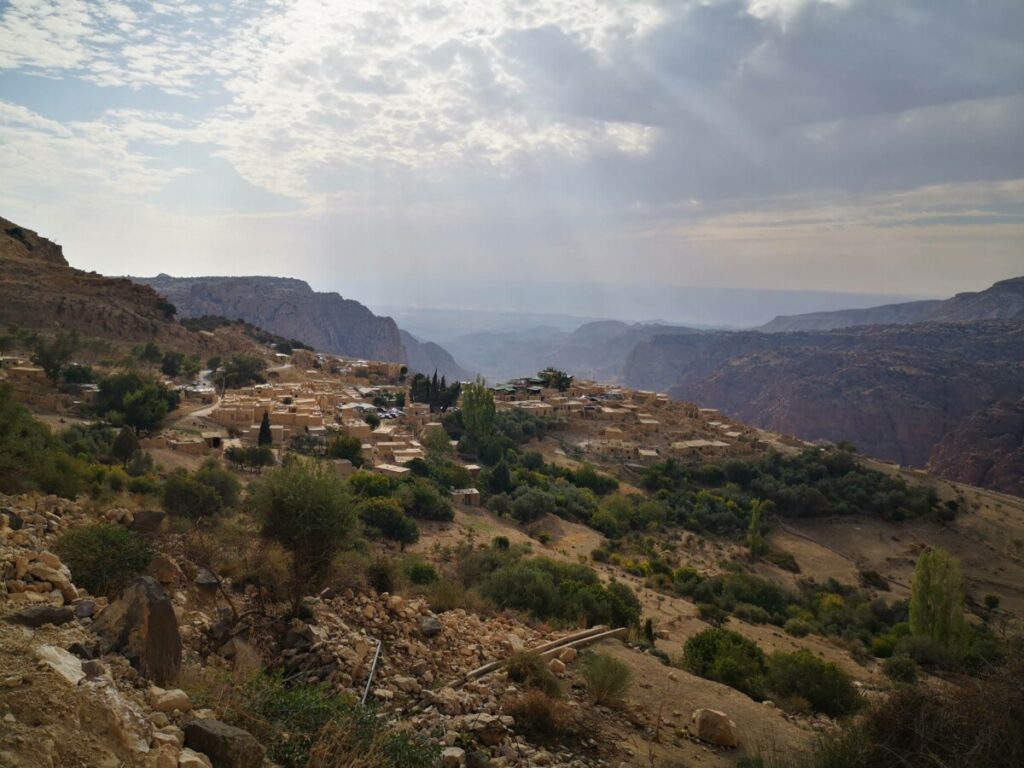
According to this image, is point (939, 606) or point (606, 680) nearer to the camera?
point (606, 680)

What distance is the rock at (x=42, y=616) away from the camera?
535cm

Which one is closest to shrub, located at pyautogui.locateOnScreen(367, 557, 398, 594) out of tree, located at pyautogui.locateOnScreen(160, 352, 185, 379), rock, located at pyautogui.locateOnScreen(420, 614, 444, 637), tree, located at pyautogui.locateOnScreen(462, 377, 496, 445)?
rock, located at pyautogui.locateOnScreen(420, 614, 444, 637)

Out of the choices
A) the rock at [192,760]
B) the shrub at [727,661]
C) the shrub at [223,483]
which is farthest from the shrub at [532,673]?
the shrub at [223,483]

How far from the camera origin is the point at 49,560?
6887mm

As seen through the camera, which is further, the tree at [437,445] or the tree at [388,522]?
the tree at [437,445]

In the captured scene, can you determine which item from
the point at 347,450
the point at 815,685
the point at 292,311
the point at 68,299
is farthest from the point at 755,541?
the point at 292,311

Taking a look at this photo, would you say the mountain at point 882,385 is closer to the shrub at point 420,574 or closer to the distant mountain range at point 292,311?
the distant mountain range at point 292,311

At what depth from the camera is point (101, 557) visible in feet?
25.5

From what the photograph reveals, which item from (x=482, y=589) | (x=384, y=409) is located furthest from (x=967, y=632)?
(x=384, y=409)

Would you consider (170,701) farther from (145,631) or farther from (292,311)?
(292,311)

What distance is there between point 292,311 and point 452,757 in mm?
146950

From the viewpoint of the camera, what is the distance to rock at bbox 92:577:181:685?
5.79 metres

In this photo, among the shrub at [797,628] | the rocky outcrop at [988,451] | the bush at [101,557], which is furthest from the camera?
the rocky outcrop at [988,451]

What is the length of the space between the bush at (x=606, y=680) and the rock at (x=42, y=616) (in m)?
6.37
